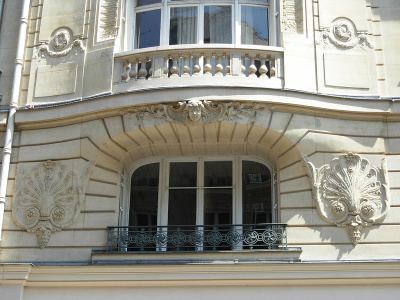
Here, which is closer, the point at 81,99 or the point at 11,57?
the point at 81,99

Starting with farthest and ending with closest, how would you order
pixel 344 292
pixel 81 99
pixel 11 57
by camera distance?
pixel 11 57
pixel 81 99
pixel 344 292

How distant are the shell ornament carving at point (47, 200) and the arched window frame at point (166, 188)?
0.95 meters

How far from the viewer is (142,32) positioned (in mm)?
13742

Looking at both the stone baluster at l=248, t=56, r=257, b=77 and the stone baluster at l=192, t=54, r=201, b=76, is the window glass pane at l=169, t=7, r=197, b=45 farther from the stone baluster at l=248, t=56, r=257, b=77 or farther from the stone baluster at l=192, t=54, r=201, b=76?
the stone baluster at l=248, t=56, r=257, b=77

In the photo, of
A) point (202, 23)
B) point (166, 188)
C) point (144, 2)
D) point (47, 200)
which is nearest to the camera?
point (47, 200)

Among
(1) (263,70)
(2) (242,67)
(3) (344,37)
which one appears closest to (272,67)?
(1) (263,70)

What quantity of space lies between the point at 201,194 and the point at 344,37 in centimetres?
390

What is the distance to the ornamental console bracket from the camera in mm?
12188

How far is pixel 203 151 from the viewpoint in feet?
42.7

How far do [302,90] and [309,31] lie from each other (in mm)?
1328

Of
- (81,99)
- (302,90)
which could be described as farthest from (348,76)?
(81,99)

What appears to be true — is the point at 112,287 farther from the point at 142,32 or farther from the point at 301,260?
the point at 142,32

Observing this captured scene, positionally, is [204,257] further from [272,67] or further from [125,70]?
[125,70]

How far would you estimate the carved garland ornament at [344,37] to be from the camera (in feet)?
42.0
